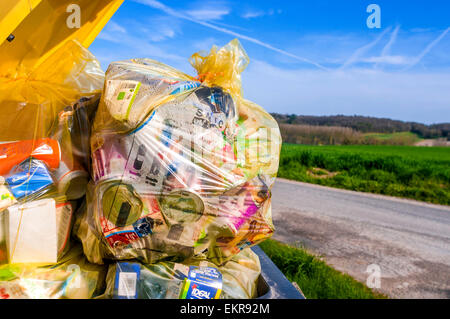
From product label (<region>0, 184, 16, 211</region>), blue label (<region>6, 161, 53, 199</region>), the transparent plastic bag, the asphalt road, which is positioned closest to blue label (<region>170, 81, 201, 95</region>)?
Result: the transparent plastic bag

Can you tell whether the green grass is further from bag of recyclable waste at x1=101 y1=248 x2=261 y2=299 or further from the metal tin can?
the metal tin can

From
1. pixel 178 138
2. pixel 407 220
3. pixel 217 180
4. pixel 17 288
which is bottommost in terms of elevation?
pixel 407 220

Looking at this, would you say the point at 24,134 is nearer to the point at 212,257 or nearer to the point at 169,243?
the point at 169,243

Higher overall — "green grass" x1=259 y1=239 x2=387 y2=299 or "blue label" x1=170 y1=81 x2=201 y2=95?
"blue label" x1=170 y1=81 x2=201 y2=95

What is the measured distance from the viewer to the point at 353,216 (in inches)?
250

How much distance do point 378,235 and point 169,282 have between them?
15.4 feet

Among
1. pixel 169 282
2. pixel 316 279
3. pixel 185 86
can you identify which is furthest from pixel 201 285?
pixel 316 279

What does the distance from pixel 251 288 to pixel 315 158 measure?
12885 millimetres

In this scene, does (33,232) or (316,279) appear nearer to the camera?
(33,232)

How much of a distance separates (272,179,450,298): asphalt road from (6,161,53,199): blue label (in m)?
2.98

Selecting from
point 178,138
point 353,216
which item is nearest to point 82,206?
point 178,138

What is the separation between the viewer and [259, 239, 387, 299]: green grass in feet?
9.62

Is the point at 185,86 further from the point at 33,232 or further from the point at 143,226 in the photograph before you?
the point at 33,232

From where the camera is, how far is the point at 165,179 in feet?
4.45
